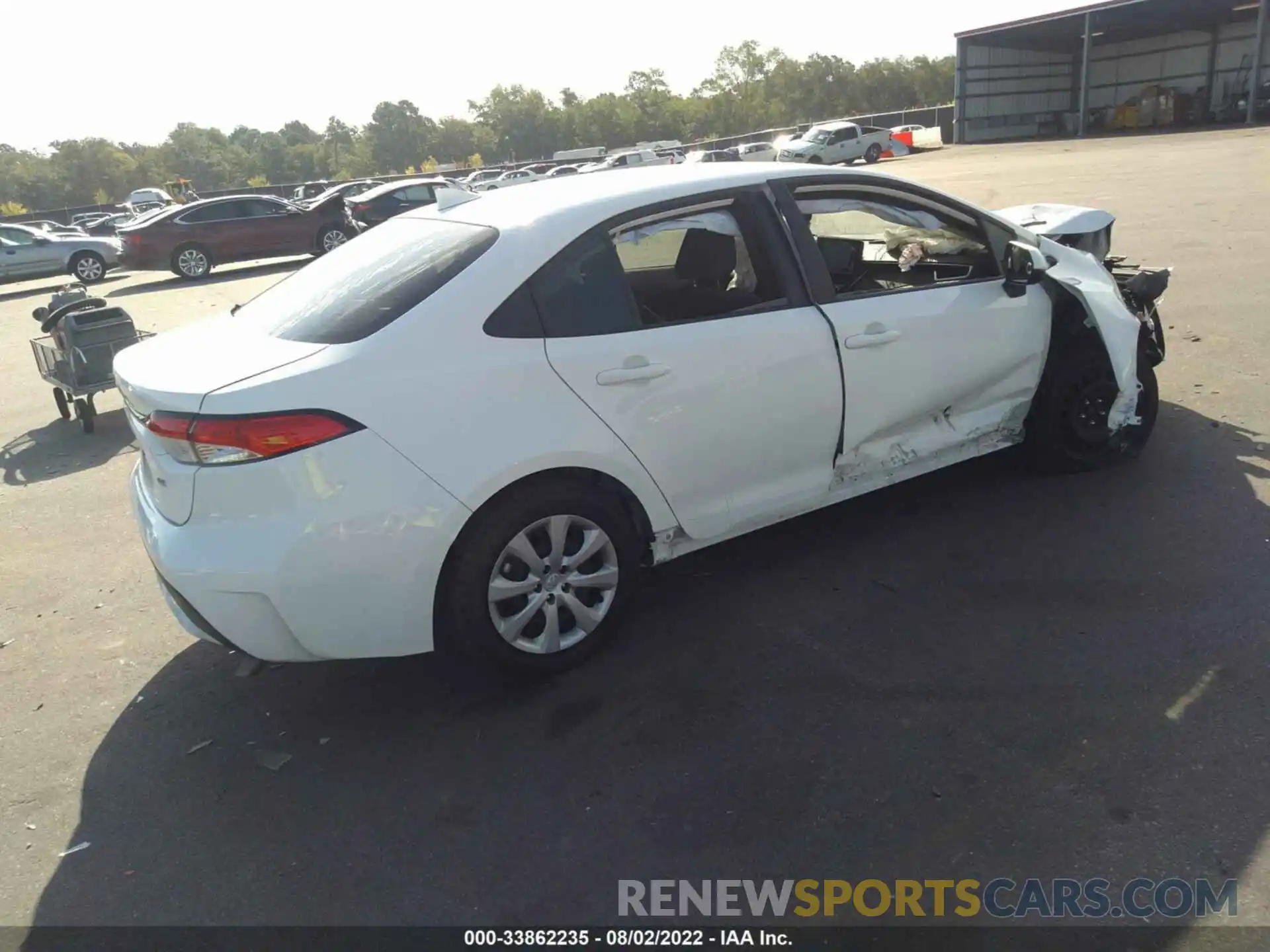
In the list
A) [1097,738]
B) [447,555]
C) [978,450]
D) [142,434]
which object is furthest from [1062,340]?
[142,434]

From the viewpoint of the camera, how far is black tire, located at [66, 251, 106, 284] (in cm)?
2119

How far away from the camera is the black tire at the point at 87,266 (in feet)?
69.5

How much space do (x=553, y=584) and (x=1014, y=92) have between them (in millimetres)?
52177

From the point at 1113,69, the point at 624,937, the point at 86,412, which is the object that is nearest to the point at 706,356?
the point at 624,937

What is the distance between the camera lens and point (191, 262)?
62.3 feet

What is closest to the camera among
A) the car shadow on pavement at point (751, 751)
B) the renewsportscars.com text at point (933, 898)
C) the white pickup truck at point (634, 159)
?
the renewsportscars.com text at point (933, 898)

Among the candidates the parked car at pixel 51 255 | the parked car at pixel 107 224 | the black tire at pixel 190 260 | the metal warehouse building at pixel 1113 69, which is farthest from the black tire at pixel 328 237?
the metal warehouse building at pixel 1113 69

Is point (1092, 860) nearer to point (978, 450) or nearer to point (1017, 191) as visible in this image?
point (978, 450)

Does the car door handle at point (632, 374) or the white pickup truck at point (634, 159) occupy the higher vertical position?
the car door handle at point (632, 374)

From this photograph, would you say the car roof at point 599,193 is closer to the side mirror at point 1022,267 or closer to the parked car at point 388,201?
the side mirror at point 1022,267

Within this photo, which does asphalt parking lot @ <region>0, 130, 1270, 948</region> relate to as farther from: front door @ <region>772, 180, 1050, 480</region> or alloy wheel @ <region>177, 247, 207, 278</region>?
alloy wheel @ <region>177, 247, 207, 278</region>

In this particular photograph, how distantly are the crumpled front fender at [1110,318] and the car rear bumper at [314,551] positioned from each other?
3.17 metres

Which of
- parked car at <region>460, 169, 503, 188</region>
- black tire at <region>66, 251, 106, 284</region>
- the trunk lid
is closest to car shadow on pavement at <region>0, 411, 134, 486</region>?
the trunk lid

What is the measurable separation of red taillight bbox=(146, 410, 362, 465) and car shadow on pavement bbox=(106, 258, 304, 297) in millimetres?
16557
